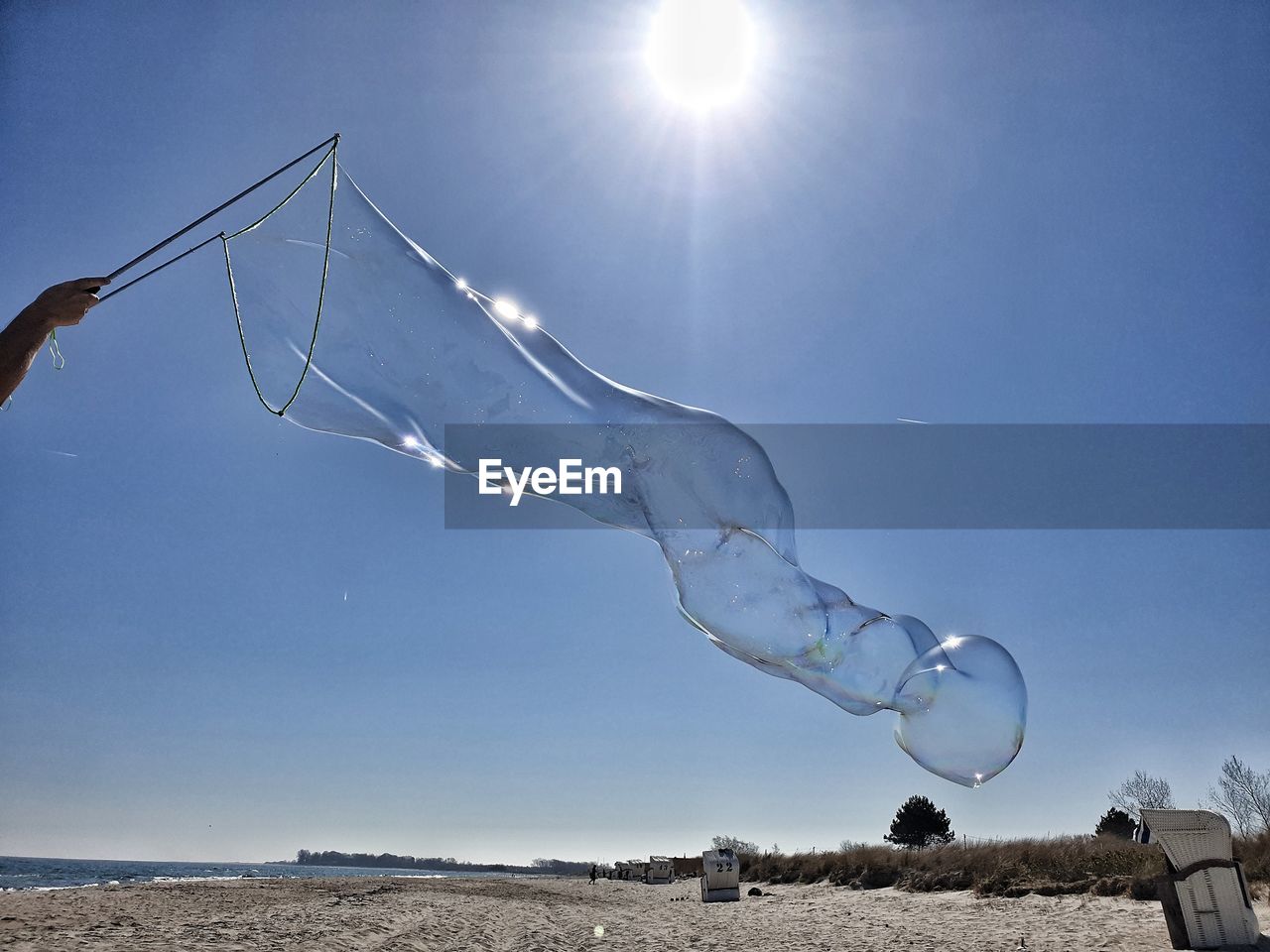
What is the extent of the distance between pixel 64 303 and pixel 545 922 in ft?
60.4

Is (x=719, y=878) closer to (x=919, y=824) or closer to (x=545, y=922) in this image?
(x=545, y=922)

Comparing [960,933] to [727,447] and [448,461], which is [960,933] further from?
[448,461]

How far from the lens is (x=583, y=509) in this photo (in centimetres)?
722

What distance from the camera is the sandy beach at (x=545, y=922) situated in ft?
39.9

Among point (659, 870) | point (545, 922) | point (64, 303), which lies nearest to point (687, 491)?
point (64, 303)

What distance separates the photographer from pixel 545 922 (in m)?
18.7

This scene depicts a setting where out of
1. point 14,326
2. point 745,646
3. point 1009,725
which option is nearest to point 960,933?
point 1009,725

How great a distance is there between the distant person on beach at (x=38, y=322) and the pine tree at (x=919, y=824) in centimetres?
7166

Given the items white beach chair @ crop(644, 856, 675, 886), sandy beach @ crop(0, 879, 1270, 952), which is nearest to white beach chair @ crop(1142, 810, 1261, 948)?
sandy beach @ crop(0, 879, 1270, 952)

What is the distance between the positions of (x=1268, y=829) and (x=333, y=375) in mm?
18716

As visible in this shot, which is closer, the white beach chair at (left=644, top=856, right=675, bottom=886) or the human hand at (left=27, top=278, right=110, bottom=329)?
the human hand at (left=27, top=278, right=110, bottom=329)

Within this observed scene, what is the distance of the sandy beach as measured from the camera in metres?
12.2

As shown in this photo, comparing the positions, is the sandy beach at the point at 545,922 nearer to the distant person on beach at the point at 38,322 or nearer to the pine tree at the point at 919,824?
the distant person on beach at the point at 38,322

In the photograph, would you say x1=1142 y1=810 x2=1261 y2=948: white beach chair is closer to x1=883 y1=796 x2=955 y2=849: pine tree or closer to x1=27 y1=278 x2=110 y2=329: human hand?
x1=27 y1=278 x2=110 y2=329: human hand
